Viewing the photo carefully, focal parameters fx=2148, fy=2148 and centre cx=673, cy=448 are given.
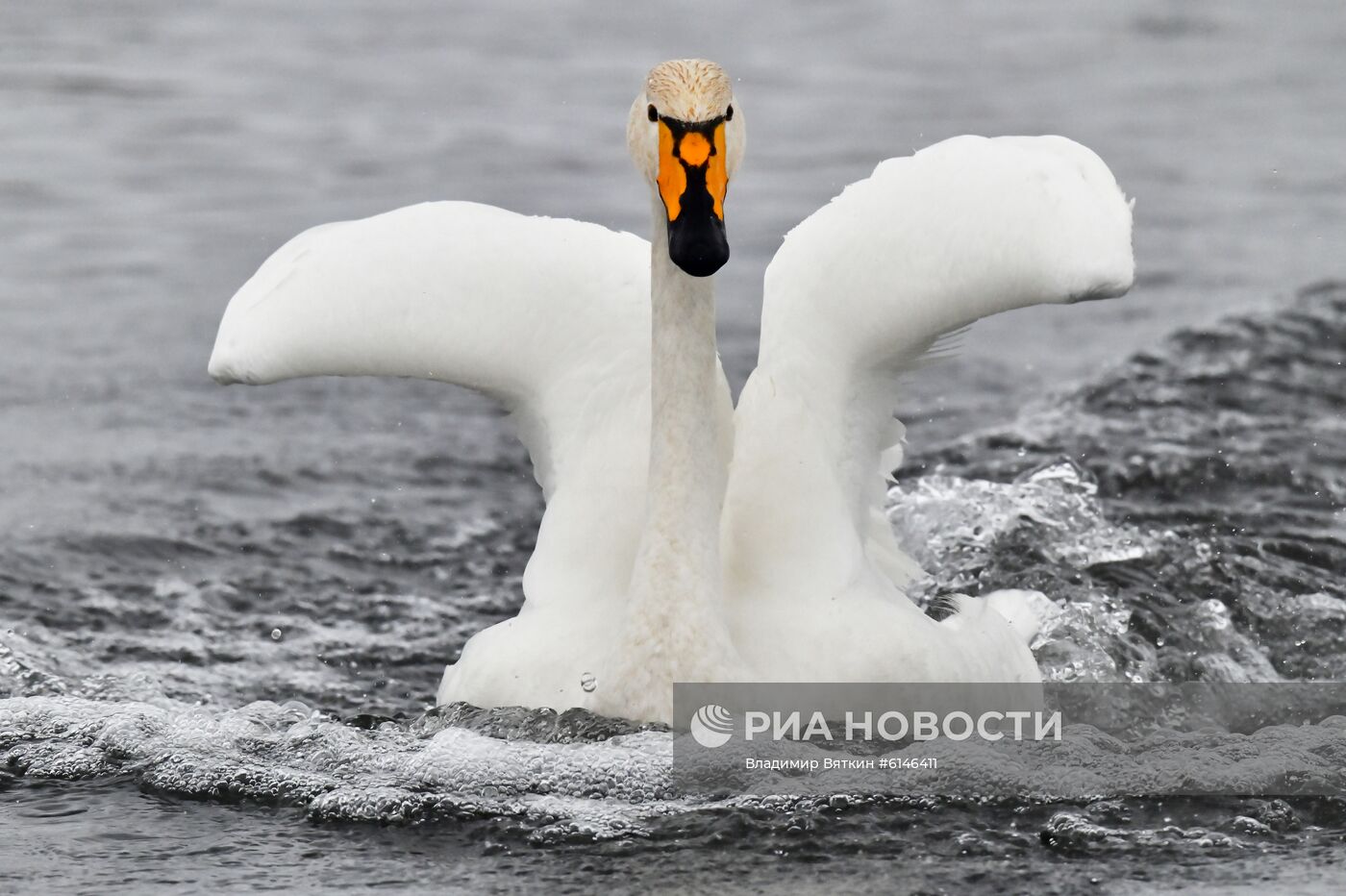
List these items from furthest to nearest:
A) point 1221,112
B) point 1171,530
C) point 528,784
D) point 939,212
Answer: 1. point 1221,112
2. point 1171,530
3. point 939,212
4. point 528,784

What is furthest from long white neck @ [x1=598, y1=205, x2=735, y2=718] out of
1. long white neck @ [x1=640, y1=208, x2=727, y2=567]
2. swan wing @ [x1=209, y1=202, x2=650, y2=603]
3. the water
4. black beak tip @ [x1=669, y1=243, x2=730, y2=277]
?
black beak tip @ [x1=669, y1=243, x2=730, y2=277]

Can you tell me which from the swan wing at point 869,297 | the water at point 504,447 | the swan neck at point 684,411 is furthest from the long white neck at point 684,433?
the water at point 504,447

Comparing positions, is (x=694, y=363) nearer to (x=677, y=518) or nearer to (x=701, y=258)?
(x=677, y=518)

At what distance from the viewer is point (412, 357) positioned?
721 cm

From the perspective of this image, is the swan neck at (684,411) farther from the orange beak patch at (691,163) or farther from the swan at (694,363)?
the orange beak patch at (691,163)

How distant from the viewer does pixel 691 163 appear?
605 centimetres

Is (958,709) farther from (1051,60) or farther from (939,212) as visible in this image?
(1051,60)

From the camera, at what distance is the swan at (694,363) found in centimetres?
652

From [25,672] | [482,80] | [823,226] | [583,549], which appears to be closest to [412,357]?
[583,549]

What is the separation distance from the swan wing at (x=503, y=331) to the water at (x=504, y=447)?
0.96 meters

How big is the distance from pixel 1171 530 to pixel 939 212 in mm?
3212

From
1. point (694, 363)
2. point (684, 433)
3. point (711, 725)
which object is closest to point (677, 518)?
point (684, 433)

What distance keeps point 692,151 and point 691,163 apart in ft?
0.13

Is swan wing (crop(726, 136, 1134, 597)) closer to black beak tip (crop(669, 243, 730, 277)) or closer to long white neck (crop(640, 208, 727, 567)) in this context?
long white neck (crop(640, 208, 727, 567))
